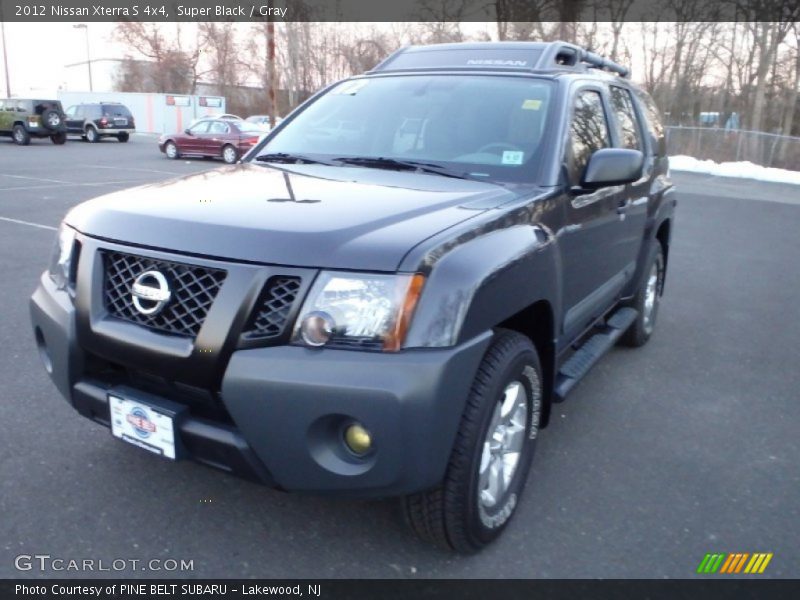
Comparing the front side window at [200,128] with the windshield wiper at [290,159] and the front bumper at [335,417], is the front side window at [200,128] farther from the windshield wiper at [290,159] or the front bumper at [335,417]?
the front bumper at [335,417]

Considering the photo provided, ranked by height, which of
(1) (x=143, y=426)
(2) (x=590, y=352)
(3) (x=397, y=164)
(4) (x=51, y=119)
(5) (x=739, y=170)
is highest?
(4) (x=51, y=119)

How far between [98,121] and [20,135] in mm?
3992

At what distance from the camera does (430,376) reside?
2.15 m

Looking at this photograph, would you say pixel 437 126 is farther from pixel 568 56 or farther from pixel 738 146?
pixel 738 146

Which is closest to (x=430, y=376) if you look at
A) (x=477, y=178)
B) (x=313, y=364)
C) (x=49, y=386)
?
(x=313, y=364)

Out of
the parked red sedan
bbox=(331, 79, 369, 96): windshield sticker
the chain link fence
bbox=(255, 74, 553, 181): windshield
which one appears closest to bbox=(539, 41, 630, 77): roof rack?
bbox=(255, 74, 553, 181): windshield

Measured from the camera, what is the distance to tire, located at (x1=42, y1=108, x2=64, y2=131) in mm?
27688

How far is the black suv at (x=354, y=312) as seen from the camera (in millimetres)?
2188

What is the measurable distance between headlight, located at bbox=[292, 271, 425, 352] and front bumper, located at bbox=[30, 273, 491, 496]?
0.15 feet

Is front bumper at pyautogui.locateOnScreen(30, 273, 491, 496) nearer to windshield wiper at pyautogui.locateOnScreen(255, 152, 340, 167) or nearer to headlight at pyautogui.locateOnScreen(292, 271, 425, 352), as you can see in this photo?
headlight at pyautogui.locateOnScreen(292, 271, 425, 352)

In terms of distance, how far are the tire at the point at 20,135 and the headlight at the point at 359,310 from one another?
97.7 feet

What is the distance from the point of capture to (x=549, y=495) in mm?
3195

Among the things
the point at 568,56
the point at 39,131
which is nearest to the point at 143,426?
the point at 568,56
